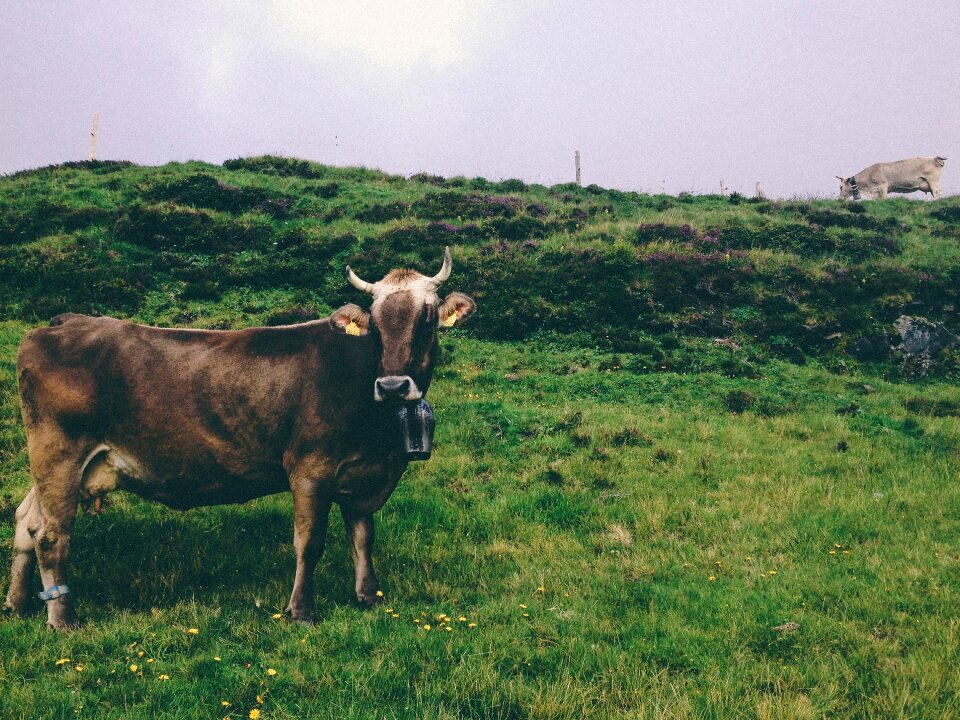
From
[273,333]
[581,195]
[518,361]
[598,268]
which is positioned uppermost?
[581,195]

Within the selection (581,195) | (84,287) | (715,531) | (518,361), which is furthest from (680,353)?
(581,195)

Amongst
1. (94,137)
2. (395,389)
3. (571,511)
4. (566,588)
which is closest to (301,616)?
(395,389)

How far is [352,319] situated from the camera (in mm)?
5414

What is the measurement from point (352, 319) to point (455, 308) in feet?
3.05

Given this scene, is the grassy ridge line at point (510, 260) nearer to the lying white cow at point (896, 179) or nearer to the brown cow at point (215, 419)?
the lying white cow at point (896, 179)

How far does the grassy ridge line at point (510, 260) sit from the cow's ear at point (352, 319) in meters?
10.4

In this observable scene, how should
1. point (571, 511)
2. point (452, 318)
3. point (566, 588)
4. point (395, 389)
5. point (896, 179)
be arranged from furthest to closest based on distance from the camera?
point (896, 179) < point (571, 511) < point (566, 588) < point (452, 318) < point (395, 389)

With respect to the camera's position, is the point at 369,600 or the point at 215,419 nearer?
the point at 215,419

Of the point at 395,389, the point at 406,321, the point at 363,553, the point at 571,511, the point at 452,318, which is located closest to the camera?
the point at 395,389

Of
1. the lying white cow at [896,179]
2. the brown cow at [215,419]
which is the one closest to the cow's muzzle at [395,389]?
the brown cow at [215,419]

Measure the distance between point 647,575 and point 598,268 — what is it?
14.1 metres

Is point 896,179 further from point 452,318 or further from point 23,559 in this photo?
point 23,559

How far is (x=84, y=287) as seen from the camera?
16.9 metres

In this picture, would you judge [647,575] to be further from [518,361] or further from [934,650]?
[518,361]
